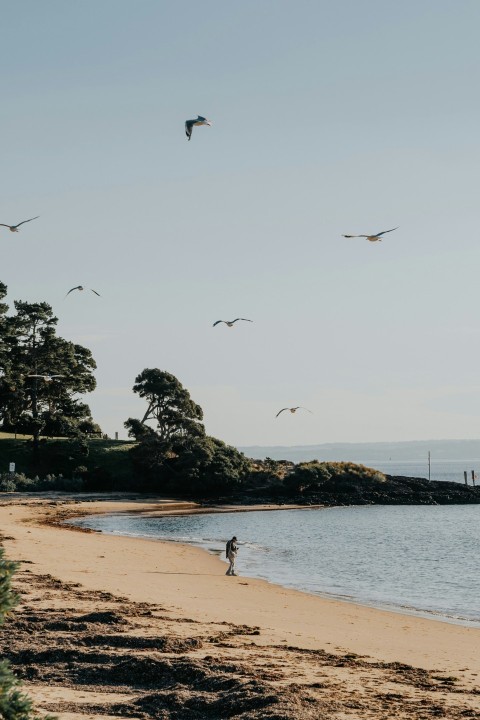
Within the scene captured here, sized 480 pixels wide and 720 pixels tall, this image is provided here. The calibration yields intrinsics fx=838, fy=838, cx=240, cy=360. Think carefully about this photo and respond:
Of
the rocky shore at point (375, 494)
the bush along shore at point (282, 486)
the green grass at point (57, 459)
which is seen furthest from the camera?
the rocky shore at point (375, 494)

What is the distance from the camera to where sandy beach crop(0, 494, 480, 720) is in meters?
12.9

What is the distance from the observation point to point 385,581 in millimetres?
35656

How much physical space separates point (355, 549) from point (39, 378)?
51.4 metres

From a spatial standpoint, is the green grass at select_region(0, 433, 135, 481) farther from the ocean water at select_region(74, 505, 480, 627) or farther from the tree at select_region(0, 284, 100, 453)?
the ocean water at select_region(74, 505, 480, 627)

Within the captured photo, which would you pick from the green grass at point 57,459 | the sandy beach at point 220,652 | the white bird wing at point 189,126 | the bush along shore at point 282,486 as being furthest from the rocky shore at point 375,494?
the white bird wing at point 189,126

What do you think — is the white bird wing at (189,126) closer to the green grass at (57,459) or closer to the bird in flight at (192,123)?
the bird in flight at (192,123)

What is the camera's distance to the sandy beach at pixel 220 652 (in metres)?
12.9

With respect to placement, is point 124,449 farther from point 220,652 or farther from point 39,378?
point 220,652

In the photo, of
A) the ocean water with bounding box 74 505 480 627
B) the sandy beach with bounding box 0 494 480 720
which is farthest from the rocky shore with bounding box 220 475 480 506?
the sandy beach with bounding box 0 494 480 720

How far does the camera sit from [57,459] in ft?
290

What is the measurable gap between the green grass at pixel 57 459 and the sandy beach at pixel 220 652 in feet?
190

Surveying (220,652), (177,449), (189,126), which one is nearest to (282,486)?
(177,449)

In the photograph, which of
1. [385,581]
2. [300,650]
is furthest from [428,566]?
[300,650]

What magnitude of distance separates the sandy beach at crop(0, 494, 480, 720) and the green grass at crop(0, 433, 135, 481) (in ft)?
190
